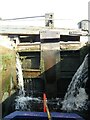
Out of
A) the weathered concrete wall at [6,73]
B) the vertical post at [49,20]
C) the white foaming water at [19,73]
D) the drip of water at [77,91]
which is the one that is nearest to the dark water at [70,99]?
the drip of water at [77,91]

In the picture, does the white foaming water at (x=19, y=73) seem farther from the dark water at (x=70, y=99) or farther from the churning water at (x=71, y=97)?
the dark water at (x=70, y=99)

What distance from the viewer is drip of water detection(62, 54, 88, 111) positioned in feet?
38.1

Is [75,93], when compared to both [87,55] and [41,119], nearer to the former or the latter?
[87,55]

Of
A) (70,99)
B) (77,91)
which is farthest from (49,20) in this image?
(70,99)

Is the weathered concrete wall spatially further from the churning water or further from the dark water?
the dark water

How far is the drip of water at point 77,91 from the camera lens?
458 inches

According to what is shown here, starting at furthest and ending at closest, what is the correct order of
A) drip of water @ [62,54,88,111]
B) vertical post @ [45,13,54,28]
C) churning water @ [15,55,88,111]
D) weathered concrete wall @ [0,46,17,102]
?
vertical post @ [45,13,54,28]
churning water @ [15,55,88,111]
drip of water @ [62,54,88,111]
weathered concrete wall @ [0,46,17,102]

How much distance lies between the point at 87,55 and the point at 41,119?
25.6 feet

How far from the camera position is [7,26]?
14.8 metres

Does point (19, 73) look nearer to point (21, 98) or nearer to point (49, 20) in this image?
point (21, 98)

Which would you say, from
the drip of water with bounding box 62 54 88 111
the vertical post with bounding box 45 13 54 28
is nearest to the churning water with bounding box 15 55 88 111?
the drip of water with bounding box 62 54 88 111

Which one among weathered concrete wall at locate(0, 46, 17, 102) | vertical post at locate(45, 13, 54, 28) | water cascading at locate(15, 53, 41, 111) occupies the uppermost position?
vertical post at locate(45, 13, 54, 28)

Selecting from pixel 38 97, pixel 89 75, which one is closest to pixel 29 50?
pixel 38 97

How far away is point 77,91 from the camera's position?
40.6 ft
